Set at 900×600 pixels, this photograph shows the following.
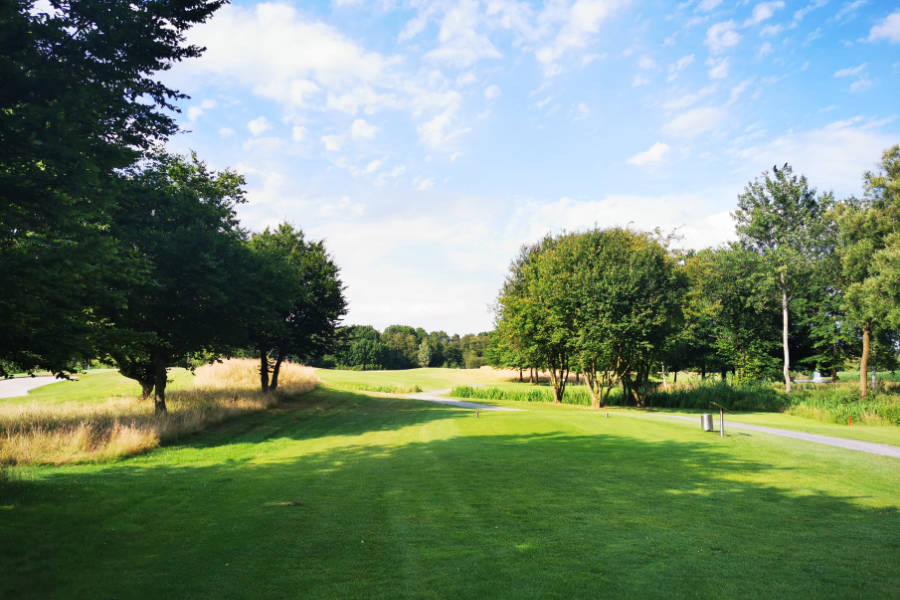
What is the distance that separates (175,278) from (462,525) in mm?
14684

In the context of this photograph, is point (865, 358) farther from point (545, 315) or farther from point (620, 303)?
point (545, 315)

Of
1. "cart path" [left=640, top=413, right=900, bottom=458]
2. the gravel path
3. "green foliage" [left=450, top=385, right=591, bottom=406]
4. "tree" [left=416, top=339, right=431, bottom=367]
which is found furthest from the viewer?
"tree" [left=416, top=339, right=431, bottom=367]

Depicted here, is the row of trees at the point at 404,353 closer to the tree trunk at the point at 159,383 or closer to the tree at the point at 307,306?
the tree at the point at 307,306

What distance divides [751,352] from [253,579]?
48.3 metres

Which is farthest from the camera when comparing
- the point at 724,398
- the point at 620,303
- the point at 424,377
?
the point at 424,377

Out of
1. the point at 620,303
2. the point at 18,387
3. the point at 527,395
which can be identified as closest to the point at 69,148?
the point at 620,303

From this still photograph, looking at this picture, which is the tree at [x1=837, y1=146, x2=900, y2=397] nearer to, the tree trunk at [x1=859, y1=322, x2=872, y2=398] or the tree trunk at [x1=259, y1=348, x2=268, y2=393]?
the tree trunk at [x1=859, y1=322, x2=872, y2=398]

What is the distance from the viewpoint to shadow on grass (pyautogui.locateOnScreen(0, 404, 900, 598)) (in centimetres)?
448

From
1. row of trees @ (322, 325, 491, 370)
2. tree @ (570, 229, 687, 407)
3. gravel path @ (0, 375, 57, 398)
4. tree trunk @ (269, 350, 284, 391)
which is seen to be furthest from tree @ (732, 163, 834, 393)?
row of trees @ (322, 325, 491, 370)

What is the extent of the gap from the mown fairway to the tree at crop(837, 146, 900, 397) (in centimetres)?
2512

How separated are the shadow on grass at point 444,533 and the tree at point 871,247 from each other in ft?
93.5

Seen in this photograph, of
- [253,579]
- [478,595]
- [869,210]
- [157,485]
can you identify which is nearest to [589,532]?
[478,595]

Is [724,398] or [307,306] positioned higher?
[307,306]

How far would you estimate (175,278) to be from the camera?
16.3m
